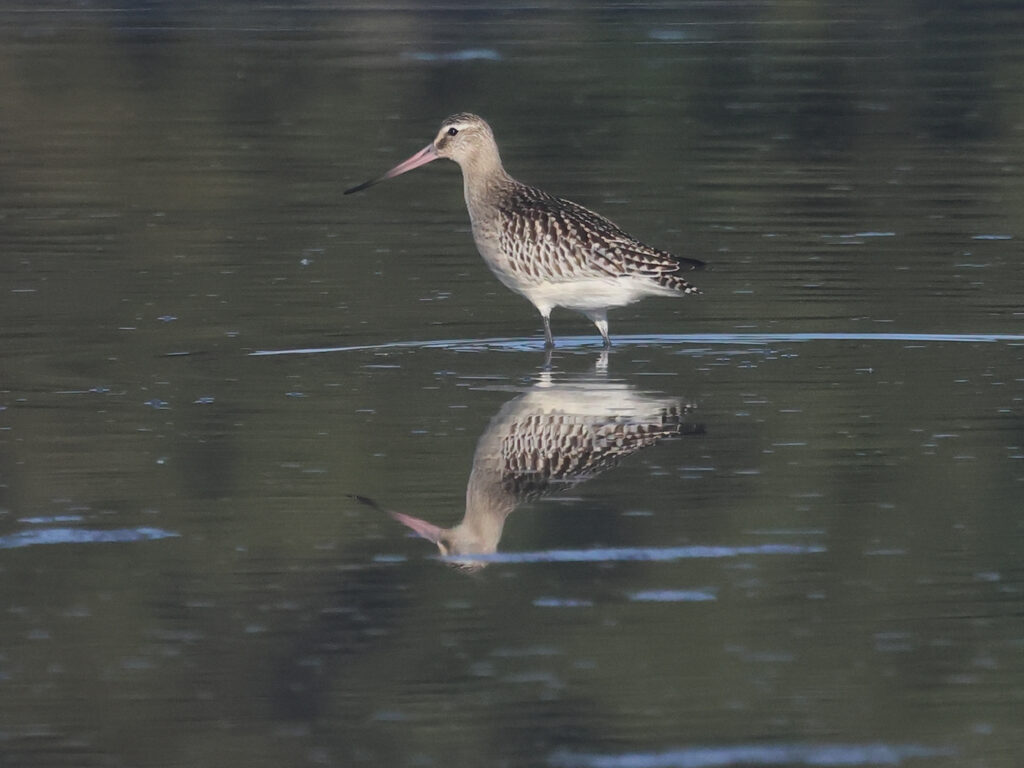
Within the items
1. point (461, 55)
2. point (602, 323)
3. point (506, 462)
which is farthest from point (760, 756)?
point (461, 55)

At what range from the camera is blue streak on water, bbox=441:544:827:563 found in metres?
7.82

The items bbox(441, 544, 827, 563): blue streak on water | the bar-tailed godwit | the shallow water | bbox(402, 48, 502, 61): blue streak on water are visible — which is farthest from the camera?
bbox(402, 48, 502, 61): blue streak on water

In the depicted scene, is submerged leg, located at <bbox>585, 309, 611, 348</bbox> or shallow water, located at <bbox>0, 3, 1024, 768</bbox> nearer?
shallow water, located at <bbox>0, 3, 1024, 768</bbox>

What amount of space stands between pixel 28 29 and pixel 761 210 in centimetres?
1567

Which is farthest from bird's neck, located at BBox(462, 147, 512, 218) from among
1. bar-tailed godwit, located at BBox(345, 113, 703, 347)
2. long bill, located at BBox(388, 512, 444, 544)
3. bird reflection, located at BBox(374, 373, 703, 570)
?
long bill, located at BBox(388, 512, 444, 544)

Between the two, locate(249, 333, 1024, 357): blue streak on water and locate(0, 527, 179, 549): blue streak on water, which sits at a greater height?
locate(249, 333, 1024, 357): blue streak on water

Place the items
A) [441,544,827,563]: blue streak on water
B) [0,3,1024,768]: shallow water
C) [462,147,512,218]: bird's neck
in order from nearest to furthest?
[0,3,1024,768]: shallow water
[441,544,827,563]: blue streak on water
[462,147,512,218]: bird's neck

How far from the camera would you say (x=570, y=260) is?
1181cm

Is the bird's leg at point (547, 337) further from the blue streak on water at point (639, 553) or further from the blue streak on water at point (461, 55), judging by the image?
the blue streak on water at point (461, 55)

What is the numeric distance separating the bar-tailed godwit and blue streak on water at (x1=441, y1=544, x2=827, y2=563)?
3.86 metres

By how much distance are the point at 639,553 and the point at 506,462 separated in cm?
→ 131

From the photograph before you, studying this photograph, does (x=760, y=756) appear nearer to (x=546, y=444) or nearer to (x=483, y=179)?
(x=546, y=444)

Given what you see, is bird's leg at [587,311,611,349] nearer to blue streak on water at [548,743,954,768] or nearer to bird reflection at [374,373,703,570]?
bird reflection at [374,373,703,570]

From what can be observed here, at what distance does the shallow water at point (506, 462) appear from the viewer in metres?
6.47
